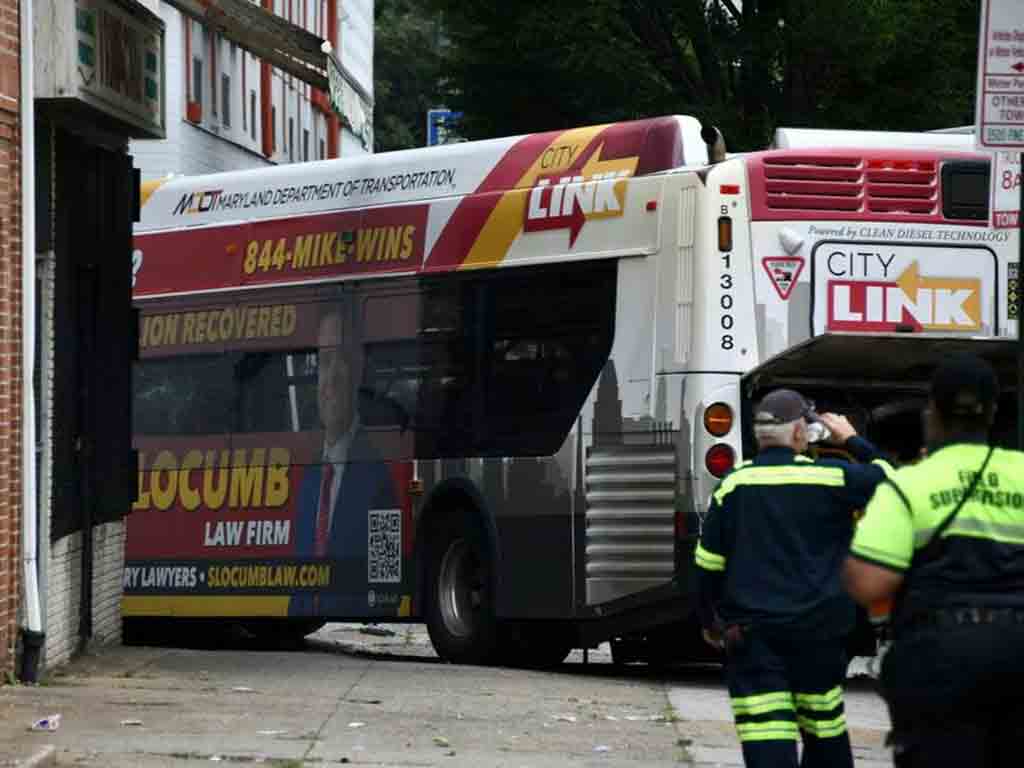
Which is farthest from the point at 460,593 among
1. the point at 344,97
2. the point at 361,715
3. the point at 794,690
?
the point at 794,690

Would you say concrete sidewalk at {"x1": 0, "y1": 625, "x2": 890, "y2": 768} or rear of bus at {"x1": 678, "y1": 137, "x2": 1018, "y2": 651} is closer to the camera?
concrete sidewalk at {"x1": 0, "y1": 625, "x2": 890, "y2": 768}

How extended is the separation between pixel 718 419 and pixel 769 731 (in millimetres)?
5977

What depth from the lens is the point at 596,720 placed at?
42.6 feet

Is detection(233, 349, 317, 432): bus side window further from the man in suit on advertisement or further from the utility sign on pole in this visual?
the utility sign on pole

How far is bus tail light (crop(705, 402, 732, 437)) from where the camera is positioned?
14586 mm

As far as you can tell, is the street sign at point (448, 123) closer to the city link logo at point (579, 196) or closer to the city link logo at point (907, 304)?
the city link logo at point (579, 196)

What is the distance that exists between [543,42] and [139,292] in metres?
9.24

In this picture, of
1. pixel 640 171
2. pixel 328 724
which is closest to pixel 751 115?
pixel 640 171

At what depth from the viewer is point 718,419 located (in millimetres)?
14602

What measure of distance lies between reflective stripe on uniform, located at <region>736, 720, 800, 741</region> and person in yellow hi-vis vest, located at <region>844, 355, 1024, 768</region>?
2.07 meters

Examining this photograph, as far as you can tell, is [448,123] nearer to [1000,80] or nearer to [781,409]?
[1000,80]

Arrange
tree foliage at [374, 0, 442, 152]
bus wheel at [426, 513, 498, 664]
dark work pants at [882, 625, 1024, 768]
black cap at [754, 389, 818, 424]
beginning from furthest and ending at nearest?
tree foliage at [374, 0, 442, 152]
bus wheel at [426, 513, 498, 664]
black cap at [754, 389, 818, 424]
dark work pants at [882, 625, 1024, 768]

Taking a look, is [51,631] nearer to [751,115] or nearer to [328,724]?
[328,724]

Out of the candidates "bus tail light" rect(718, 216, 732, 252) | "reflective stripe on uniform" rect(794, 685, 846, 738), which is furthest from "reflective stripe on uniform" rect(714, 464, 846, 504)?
"bus tail light" rect(718, 216, 732, 252)
